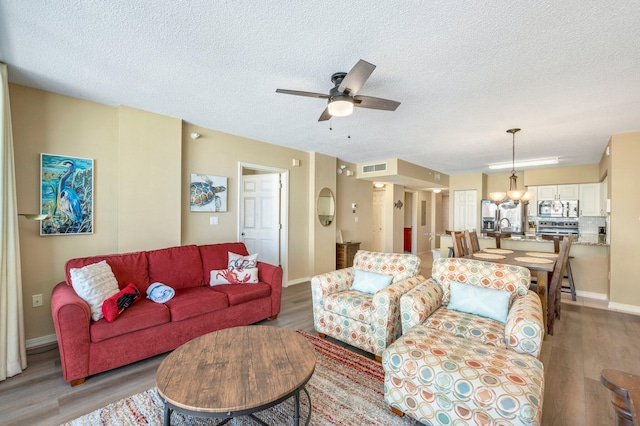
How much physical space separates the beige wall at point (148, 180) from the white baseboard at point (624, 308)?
6.03 meters

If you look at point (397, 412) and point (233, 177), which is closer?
point (397, 412)

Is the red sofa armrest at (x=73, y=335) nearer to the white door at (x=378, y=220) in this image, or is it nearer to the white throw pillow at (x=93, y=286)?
the white throw pillow at (x=93, y=286)

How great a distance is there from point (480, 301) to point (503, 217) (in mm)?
6056

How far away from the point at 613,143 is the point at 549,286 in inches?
96.1

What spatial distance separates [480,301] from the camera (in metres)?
2.38

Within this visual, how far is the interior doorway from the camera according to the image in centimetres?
483

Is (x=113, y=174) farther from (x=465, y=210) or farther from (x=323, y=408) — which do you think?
(x=465, y=210)

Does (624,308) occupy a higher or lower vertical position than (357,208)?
lower

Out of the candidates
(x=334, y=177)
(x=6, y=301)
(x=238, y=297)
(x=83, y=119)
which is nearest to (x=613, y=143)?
(x=334, y=177)

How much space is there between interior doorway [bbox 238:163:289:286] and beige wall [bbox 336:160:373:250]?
4.94 ft

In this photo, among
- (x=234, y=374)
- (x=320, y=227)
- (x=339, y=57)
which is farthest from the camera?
(x=320, y=227)

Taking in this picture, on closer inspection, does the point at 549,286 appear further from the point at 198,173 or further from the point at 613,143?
the point at 198,173

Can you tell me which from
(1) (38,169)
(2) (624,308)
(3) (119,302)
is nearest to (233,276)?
(3) (119,302)

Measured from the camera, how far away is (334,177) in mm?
5746
